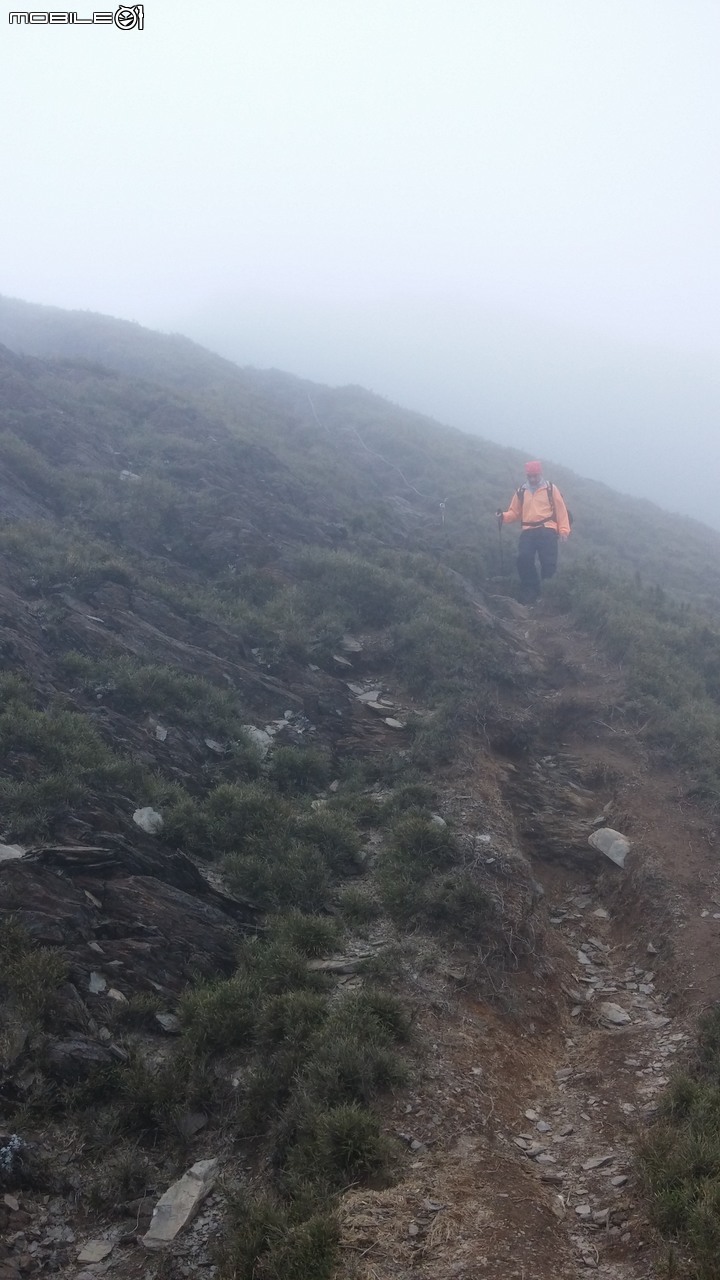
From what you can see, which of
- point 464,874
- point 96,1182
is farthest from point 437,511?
point 96,1182

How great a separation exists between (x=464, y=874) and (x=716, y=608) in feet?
46.6

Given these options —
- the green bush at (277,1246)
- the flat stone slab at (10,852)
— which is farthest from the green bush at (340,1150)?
the flat stone slab at (10,852)

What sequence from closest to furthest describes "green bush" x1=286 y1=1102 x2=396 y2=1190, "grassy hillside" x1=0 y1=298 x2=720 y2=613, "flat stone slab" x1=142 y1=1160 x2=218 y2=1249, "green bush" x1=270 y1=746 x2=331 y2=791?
1. "flat stone slab" x1=142 y1=1160 x2=218 y2=1249
2. "green bush" x1=286 y1=1102 x2=396 y2=1190
3. "green bush" x1=270 y1=746 x2=331 y2=791
4. "grassy hillside" x1=0 y1=298 x2=720 y2=613

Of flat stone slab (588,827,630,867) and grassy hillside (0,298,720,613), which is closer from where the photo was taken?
flat stone slab (588,827,630,867)

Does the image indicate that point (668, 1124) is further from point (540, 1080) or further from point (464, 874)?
point (464, 874)

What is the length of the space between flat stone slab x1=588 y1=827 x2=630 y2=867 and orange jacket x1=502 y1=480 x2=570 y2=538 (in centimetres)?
828

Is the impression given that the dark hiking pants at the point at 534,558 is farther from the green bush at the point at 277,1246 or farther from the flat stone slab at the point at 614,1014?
the green bush at the point at 277,1246

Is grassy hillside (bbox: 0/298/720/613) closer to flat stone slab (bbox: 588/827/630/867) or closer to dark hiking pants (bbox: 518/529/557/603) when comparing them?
dark hiking pants (bbox: 518/529/557/603)

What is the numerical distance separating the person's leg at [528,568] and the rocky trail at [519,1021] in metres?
5.67

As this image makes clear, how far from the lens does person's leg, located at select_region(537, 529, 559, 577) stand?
16.3m

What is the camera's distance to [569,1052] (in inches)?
250

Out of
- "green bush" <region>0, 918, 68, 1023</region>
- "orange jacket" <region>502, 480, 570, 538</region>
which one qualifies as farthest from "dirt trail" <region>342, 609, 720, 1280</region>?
"orange jacket" <region>502, 480, 570, 538</region>

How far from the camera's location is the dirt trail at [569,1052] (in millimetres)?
4250

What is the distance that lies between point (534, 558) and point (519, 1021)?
1139cm
